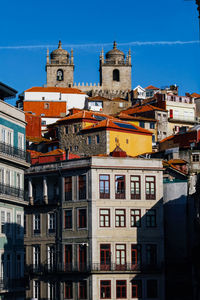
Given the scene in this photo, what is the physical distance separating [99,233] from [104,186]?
4.08 m

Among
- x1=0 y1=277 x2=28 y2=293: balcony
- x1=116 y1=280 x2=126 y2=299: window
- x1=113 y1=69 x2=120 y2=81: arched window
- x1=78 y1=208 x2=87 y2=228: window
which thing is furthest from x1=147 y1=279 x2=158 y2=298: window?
x1=113 y1=69 x2=120 y2=81: arched window

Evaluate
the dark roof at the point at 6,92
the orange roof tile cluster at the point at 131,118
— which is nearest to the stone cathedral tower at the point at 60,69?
the orange roof tile cluster at the point at 131,118

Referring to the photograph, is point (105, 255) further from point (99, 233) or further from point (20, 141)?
point (20, 141)

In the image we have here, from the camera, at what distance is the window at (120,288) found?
70.4 metres

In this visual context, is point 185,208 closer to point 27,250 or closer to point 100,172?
point 100,172

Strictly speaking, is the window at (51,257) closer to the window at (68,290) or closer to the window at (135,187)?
the window at (68,290)

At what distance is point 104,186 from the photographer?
238ft

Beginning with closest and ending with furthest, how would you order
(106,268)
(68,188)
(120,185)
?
(106,268), (120,185), (68,188)

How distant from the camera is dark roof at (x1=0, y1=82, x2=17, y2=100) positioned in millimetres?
60503

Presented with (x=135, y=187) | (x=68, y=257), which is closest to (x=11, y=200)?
(x=68, y=257)

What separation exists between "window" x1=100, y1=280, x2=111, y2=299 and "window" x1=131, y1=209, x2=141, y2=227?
548 cm

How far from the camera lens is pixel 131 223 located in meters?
72.6

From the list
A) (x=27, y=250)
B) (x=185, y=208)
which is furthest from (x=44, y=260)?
(x=185, y=208)

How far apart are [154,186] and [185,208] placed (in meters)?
4.36
